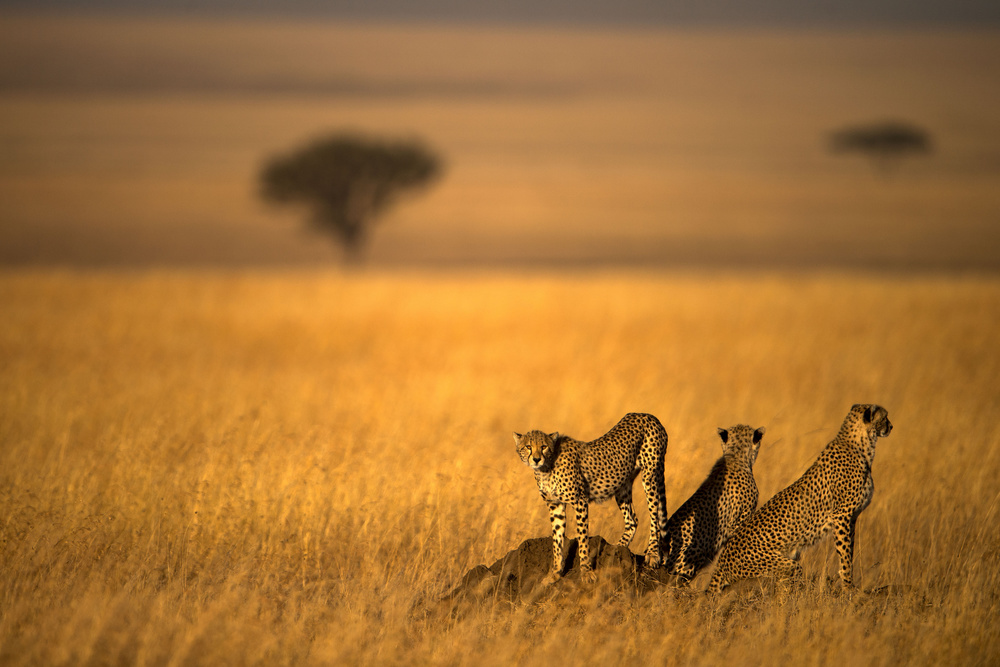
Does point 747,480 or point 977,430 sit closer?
point 747,480

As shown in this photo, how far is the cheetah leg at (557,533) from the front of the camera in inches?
173

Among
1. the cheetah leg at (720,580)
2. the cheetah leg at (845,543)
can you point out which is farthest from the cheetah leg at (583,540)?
the cheetah leg at (845,543)

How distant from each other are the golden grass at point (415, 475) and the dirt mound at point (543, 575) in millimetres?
95

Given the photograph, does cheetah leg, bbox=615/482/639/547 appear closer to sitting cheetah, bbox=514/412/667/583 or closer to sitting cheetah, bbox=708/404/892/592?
sitting cheetah, bbox=514/412/667/583

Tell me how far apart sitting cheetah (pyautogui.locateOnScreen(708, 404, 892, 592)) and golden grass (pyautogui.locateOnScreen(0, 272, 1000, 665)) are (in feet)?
0.58

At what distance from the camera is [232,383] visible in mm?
A: 11734

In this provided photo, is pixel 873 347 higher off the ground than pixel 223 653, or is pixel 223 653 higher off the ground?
pixel 873 347

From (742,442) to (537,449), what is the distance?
4.59 ft

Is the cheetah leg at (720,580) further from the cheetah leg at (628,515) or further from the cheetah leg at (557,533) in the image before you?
the cheetah leg at (557,533)

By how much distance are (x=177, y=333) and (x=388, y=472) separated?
10132 mm

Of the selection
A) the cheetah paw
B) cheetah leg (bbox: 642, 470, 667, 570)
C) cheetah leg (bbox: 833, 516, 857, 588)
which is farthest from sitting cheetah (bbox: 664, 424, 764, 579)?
the cheetah paw

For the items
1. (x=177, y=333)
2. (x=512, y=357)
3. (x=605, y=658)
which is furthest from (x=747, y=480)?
(x=177, y=333)

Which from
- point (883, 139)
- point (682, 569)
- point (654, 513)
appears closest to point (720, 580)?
point (682, 569)

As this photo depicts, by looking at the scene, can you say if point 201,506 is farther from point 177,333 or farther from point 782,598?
point 177,333
